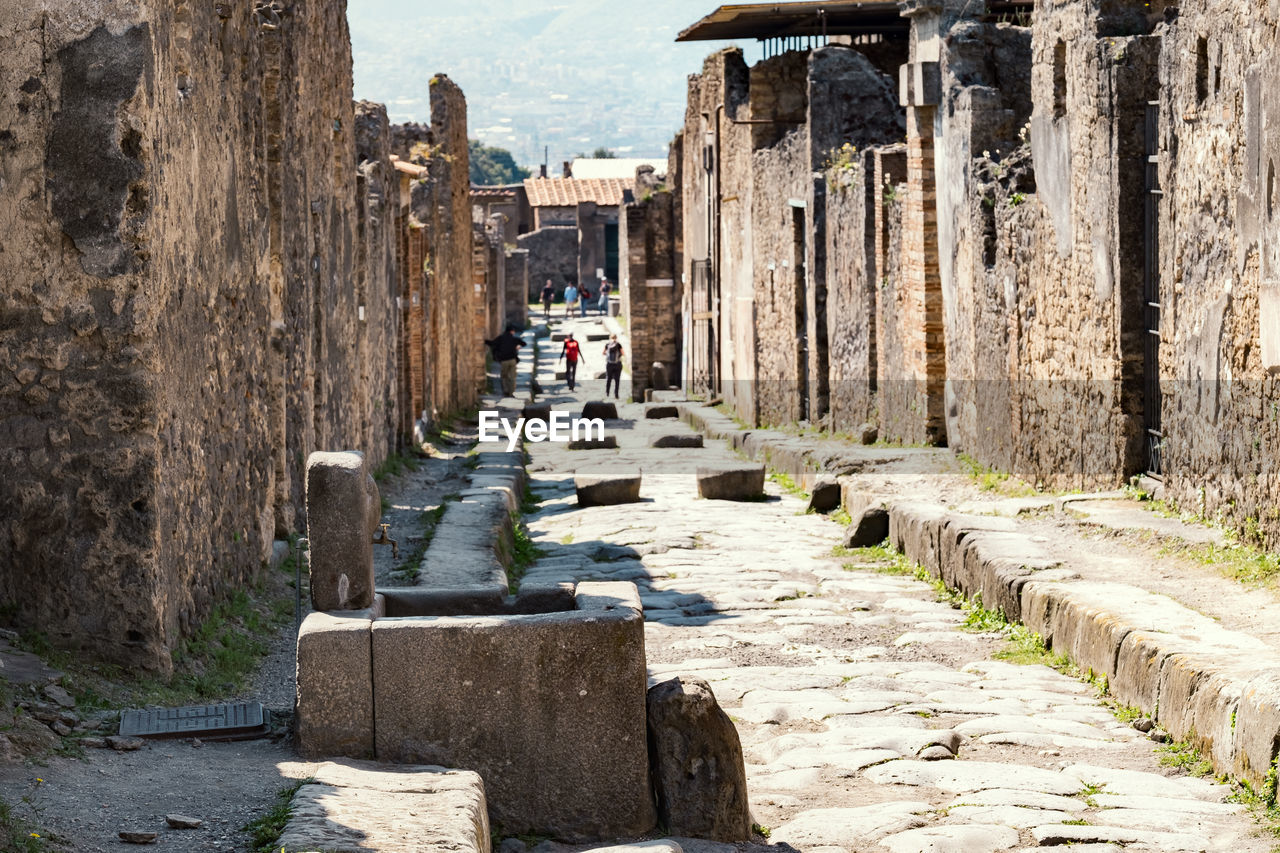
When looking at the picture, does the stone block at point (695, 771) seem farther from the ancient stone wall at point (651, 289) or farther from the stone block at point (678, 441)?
the ancient stone wall at point (651, 289)

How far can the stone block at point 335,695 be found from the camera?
15.8ft

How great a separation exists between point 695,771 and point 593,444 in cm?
1397

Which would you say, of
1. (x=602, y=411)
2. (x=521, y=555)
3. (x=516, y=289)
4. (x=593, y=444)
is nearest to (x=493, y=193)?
(x=516, y=289)

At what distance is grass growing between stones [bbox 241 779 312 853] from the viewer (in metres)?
3.79

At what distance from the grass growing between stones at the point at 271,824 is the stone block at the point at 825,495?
8485 millimetres

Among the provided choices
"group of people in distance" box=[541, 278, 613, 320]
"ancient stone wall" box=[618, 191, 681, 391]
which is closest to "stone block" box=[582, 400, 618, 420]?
"ancient stone wall" box=[618, 191, 681, 391]

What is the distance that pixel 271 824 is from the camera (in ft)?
12.8

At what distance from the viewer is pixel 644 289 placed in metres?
31.0

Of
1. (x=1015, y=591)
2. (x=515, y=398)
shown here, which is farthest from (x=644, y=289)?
(x=1015, y=591)

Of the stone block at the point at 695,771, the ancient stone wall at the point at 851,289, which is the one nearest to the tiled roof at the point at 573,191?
the ancient stone wall at the point at 851,289

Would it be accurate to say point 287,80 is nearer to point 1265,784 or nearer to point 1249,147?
point 1249,147

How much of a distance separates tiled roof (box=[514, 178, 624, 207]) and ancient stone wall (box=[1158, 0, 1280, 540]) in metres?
47.7

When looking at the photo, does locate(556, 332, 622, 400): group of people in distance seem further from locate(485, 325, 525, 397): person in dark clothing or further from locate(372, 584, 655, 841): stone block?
locate(372, 584, 655, 841): stone block

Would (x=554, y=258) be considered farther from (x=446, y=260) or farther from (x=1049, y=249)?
(x=1049, y=249)
